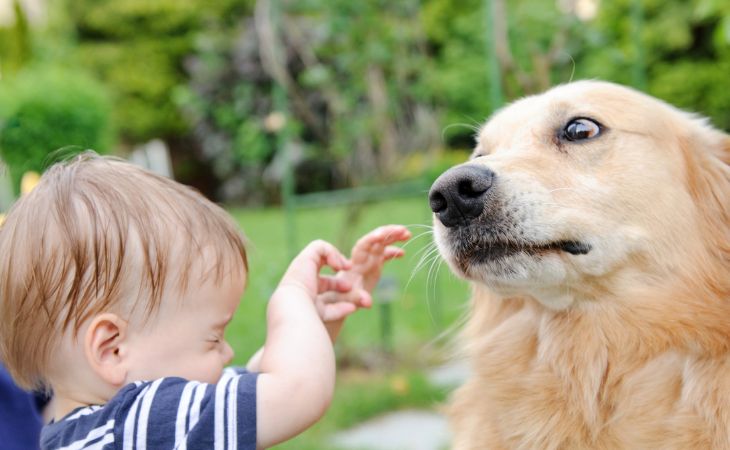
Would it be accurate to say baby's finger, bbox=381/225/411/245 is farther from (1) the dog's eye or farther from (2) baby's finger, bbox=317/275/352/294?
(1) the dog's eye

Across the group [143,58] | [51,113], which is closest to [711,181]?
[51,113]

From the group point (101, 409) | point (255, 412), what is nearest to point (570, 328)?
point (255, 412)

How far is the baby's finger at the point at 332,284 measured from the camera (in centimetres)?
185

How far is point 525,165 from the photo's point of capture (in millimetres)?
1840

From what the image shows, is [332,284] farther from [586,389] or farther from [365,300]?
[586,389]

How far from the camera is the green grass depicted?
3982 mm

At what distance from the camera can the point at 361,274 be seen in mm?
1909

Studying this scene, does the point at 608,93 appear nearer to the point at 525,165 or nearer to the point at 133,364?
the point at 525,165

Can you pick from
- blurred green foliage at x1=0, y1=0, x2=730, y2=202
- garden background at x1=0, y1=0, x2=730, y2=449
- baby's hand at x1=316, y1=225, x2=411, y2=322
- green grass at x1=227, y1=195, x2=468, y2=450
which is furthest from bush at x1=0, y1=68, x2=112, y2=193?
baby's hand at x1=316, y1=225, x2=411, y2=322

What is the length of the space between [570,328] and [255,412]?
82 cm

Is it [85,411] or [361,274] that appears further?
[361,274]

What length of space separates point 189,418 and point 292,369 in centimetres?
21

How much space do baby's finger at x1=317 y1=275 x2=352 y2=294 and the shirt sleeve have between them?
0.46 m

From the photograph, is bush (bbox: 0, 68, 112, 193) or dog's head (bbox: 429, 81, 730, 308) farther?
bush (bbox: 0, 68, 112, 193)
